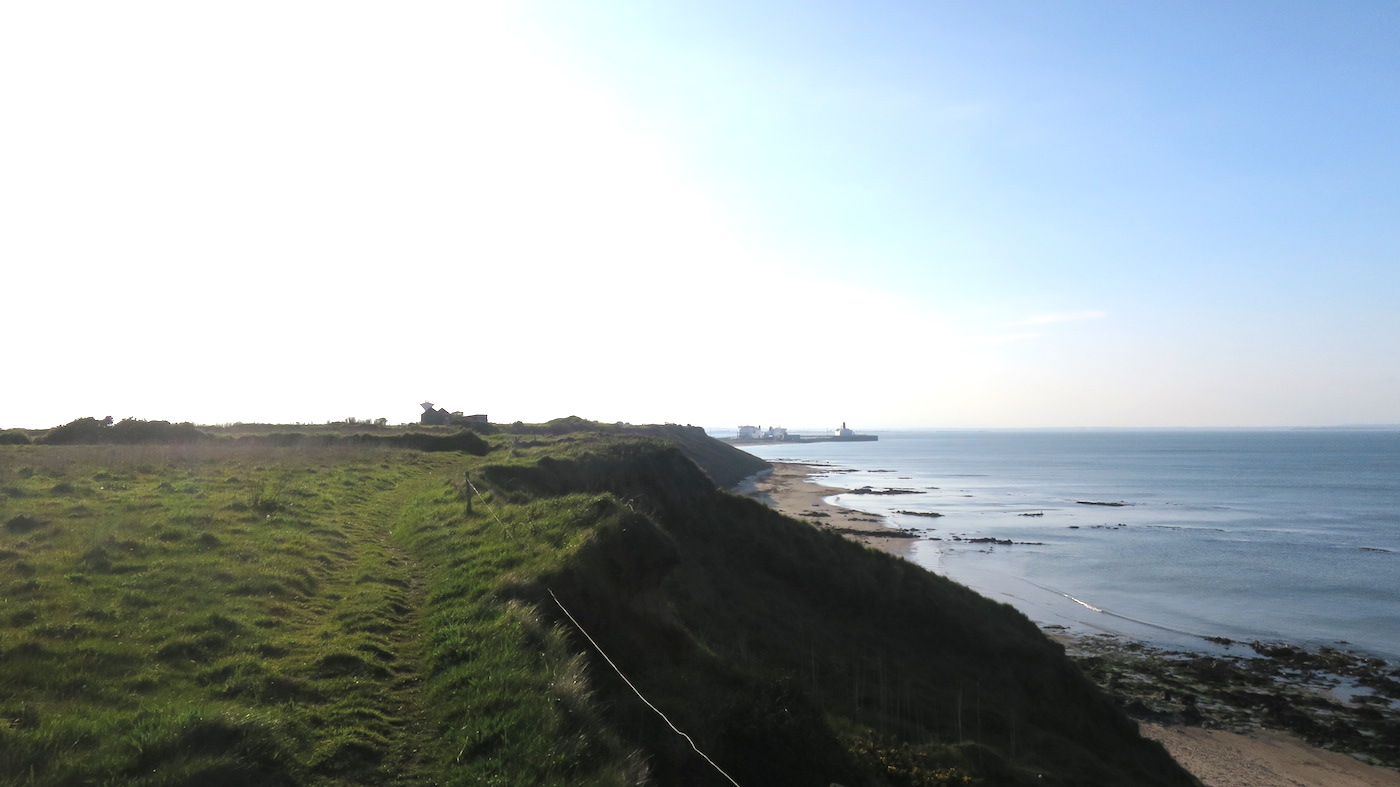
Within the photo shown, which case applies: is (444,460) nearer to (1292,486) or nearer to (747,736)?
(747,736)

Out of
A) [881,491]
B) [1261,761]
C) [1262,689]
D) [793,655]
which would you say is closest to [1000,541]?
[1262,689]

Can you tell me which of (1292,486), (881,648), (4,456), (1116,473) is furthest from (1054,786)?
(1116,473)

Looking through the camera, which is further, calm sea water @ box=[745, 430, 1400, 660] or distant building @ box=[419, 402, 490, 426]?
distant building @ box=[419, 402, 490, 426]

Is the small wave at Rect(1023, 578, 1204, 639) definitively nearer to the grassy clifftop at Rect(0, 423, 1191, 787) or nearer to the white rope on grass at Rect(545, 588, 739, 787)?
the grassy clifftop at Rect(0, 423, 1191, 787)

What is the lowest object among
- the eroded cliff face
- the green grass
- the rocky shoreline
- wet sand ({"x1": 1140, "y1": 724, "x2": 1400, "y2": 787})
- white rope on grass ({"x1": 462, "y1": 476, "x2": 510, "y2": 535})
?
wet sand ({"x1": 1140, "y1": 724, "x2": 1400, "y2": 787})

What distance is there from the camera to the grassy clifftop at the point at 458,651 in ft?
23.4

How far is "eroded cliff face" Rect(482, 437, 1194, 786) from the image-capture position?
34.5ft

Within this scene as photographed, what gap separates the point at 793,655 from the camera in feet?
68.3

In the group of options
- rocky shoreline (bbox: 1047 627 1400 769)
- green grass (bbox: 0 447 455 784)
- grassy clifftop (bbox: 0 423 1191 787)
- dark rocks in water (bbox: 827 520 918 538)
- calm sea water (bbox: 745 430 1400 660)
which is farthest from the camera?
dark rocks in water (bbox: 827 520 918 538)

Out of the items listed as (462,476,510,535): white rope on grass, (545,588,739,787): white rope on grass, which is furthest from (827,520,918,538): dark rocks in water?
(545,588,739,787): white rope on grass

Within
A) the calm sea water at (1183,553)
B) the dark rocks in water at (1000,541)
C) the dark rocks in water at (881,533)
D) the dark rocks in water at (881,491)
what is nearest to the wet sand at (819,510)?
the dark rocks in water at (881,533)

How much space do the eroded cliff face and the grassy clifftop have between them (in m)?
0.07

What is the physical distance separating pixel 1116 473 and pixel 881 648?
137269 mm

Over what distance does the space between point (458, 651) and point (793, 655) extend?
12.9 metres
